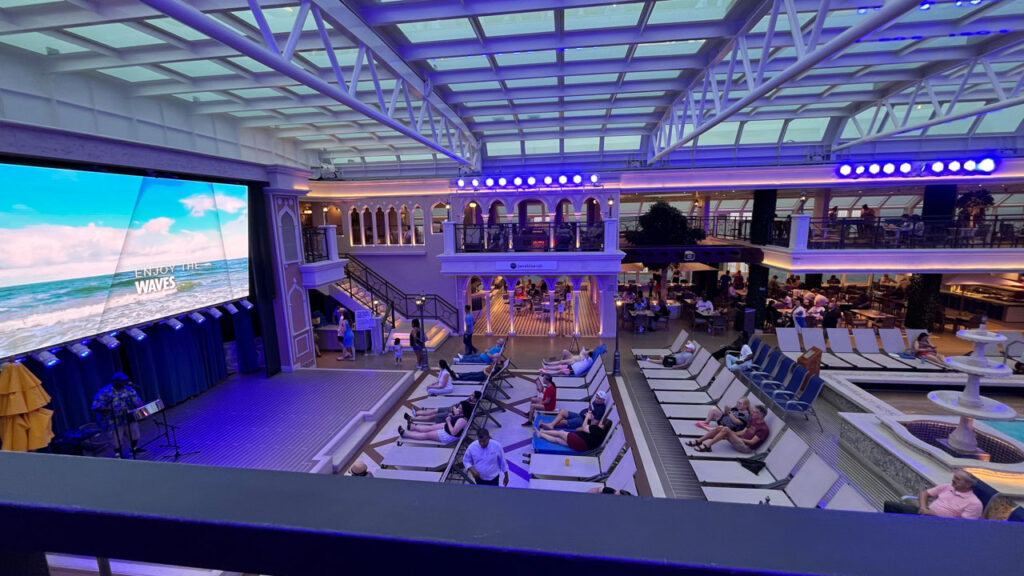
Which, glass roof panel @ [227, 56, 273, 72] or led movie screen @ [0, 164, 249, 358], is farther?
glass roof panel @ [227, 56, 273, 72]

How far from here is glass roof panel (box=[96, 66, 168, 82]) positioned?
769 centimetres

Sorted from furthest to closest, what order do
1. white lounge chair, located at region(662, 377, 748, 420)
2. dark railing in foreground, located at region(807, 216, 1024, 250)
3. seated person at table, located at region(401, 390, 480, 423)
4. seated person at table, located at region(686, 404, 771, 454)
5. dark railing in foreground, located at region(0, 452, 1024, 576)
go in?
1. dark railing in foreground, located at region(807, 216, 1024, 250)
2. white lounge chair, located at region(662, 377, 748, 420)
3. seated person at table, located at region(401, 390, 480, 423)
4. seated person at table, located at region(686, 404, 771, 454)
5. dark railing in foreground, located at region(0, 452, 1024, 576)

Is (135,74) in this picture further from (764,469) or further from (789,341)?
(789,341)

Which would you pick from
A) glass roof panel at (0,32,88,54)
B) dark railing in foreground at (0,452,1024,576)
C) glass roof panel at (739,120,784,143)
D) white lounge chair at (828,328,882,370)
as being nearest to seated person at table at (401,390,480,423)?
dark railing in foreground at (0,452,1024,576)

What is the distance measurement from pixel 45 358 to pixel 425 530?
9524mm

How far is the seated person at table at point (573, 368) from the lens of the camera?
10406 millimetres

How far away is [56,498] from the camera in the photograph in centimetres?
64

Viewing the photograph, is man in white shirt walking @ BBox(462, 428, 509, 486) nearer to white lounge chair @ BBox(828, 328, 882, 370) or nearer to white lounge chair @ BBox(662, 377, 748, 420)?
white lounge chair @ BBox(662, 377, 748, 420)

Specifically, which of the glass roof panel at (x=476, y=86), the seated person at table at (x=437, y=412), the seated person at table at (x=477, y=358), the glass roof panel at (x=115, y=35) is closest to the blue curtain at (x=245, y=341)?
the seated person at table at (x=477, y=358)

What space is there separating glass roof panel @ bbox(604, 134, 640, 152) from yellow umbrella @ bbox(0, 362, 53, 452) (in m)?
16.6

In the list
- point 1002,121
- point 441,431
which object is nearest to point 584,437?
point 441,431

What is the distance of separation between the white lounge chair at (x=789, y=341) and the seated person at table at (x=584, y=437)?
7.63 m

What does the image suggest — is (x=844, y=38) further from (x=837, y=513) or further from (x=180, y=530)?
(x=180, y=530)

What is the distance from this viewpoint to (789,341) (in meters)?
12.2
